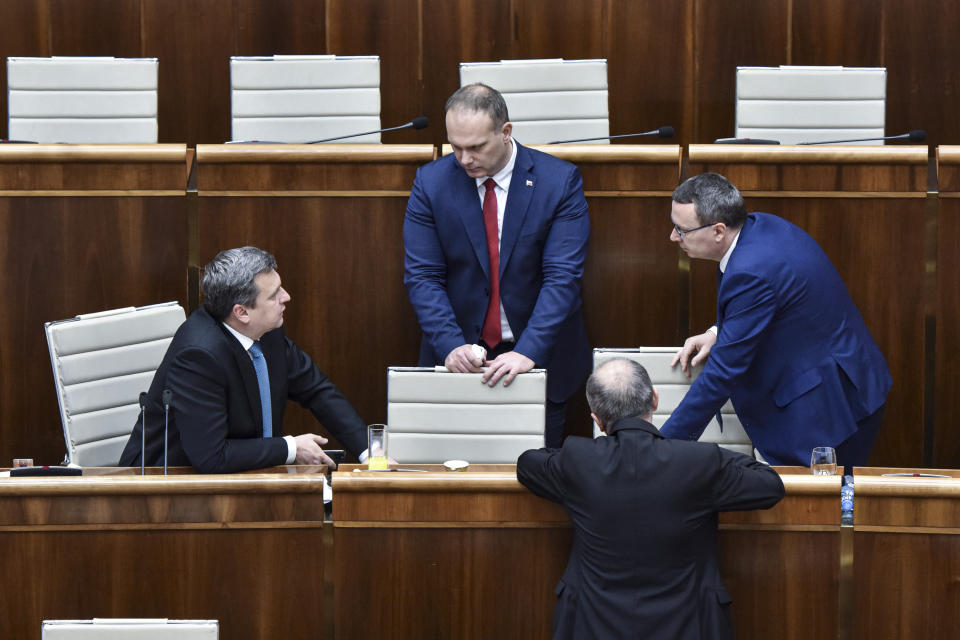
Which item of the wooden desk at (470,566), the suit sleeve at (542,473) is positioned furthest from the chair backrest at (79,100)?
the suit sleeve at (542,473)

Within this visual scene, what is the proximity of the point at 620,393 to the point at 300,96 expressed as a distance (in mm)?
1595

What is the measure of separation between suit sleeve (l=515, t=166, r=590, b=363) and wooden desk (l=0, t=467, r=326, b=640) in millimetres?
595

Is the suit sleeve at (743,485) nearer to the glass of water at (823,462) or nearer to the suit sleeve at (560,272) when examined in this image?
the glass of water at (823,462)

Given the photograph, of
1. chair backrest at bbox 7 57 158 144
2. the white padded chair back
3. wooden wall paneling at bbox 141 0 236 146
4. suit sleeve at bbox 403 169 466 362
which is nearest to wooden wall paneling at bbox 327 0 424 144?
wooden wall paneling at bbox 141 0 236 146

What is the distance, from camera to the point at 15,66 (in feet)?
9.58

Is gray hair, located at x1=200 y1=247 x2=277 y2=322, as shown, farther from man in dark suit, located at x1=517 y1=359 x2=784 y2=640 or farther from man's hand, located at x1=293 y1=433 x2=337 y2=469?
man in dark suit, located at x1=517 y1=359 x2=784 y2=640

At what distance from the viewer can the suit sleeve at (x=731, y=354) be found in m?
1.85

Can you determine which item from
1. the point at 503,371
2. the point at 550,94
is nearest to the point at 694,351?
the point at 503,371

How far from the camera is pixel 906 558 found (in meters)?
1.60

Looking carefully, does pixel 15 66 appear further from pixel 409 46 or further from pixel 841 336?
pixel 841 336

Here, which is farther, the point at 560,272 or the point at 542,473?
the point at 560,272

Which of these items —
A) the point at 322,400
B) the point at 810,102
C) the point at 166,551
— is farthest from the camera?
the point at 810,102

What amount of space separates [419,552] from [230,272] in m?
0.52

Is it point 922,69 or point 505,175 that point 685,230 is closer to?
point 505,175
